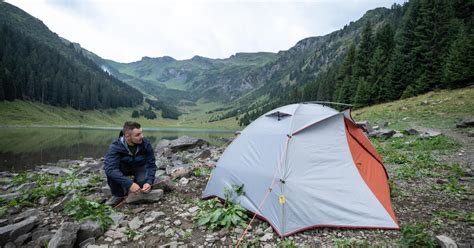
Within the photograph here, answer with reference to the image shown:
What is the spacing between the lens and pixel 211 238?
5008 millimetres

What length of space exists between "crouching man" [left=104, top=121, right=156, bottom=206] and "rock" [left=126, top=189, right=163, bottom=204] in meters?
0.22

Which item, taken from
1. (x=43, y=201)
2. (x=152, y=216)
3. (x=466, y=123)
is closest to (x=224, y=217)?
(x=152, y=216)

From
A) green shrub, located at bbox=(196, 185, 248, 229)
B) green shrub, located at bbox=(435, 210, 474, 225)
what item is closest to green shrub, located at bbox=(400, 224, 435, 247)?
green shrub, located at bbox=(435, 210, 474, 225)

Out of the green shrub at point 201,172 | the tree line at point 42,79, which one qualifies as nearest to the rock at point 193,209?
the green shrub at point 201,172

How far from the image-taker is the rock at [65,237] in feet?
14.3

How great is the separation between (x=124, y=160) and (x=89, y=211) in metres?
1.54

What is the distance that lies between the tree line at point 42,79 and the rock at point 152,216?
11358 cm

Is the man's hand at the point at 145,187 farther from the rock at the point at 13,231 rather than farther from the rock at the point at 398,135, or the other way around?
the rock at the point at 398,135

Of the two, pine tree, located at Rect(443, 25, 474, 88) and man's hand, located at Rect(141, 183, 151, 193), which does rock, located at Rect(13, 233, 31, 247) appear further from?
pine tree, located at Rect(443, 25, 474, 88)

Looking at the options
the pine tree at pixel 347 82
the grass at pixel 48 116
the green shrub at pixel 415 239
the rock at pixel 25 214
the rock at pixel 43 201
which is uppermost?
the pine tree at pixel 347 82

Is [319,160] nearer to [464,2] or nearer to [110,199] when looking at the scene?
[110,199]

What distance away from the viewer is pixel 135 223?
222 inches

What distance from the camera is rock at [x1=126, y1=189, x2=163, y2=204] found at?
22.3 ft

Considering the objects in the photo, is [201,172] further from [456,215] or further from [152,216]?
[456,215]
